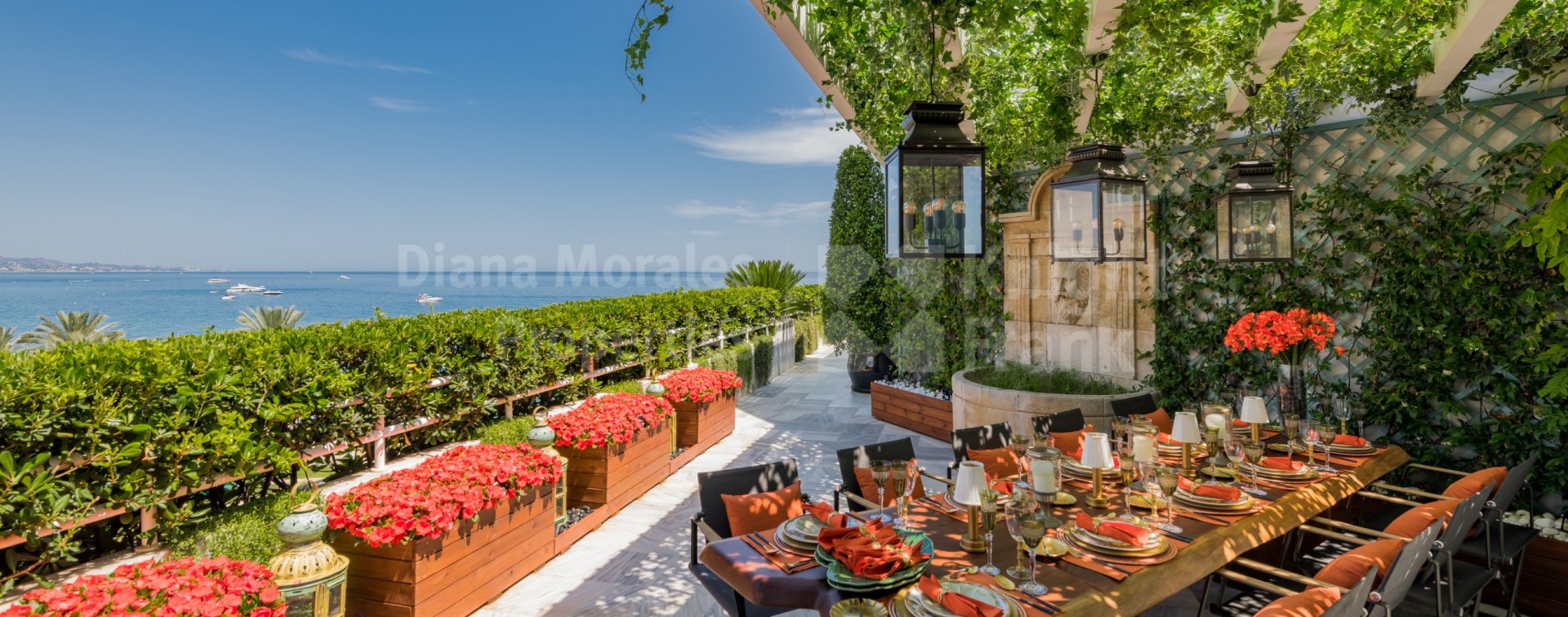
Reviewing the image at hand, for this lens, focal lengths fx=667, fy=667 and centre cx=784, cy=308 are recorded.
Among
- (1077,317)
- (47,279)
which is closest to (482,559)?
(1077,317)

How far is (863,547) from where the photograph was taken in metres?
1.96

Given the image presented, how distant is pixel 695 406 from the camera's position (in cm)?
578

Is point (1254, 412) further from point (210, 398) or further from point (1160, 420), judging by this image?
point (210, 398)

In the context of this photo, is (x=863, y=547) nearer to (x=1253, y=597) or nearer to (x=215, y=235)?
(x=1253, y=597)

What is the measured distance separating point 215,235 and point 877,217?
6217 centimetres

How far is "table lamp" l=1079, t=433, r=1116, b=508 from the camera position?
2574mm

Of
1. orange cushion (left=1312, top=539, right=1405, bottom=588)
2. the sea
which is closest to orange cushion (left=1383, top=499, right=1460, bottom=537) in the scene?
orange cushion (left=1312, top=539, right=1405, bottom=588)

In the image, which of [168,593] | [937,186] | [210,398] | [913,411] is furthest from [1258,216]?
[210,398]

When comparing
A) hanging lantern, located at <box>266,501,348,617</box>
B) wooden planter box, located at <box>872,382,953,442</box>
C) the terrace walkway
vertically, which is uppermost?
hanging lantern, located at <box>266,501,348,617</box>

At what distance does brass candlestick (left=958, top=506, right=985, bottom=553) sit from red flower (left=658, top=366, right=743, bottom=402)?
12.1 feet

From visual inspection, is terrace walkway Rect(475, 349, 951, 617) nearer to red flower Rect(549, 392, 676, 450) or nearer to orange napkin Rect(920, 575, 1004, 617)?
red flower Rect(549, 392, 676, 450)

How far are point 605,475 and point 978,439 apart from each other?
7.60ft

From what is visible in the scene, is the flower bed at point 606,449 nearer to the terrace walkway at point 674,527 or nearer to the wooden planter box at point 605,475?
the wooden planter box at point 605,475

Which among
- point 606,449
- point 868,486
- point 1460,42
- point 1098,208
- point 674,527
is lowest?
point 674,527
